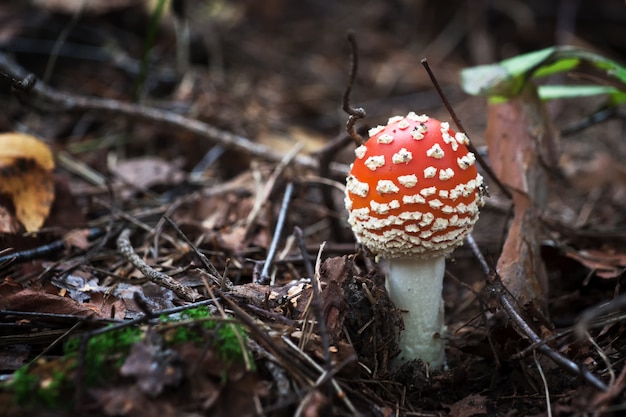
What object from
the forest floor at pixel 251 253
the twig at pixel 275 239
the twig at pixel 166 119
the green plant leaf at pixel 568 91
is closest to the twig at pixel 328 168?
the forest floor at pixel 251 253

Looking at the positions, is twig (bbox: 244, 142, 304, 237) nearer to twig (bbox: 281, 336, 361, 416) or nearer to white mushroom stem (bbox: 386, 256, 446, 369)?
white mushroom stem (bbox: 386, 256, 446, 369)

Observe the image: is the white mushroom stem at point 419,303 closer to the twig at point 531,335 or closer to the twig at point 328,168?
the twig at point 531,335

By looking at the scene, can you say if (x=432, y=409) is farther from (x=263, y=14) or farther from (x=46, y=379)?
(x=263, y=14)

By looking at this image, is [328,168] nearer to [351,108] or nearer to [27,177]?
[351,108]

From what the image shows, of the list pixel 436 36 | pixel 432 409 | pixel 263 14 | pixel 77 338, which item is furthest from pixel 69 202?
pixel 436 36

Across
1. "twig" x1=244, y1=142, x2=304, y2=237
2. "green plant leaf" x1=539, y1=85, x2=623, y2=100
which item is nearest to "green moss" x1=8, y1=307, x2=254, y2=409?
"twig" x1=244, y1=142, x2=304, y2=237

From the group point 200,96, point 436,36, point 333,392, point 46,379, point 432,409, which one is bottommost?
point 432,409
